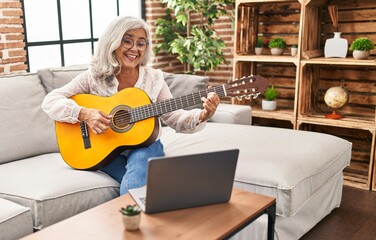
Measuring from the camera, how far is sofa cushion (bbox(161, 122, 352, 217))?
222cm

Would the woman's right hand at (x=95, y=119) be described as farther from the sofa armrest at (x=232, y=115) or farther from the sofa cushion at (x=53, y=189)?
the sofa armrest at (x=232, y=115)

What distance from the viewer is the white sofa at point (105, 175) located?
2010 millimetres

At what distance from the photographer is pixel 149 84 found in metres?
2.39

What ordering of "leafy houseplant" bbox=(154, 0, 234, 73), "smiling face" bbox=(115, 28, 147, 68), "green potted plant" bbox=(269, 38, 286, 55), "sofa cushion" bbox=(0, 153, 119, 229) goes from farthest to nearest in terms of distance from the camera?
"leafy houseplant" bbox=(154, 0, 234, 73)
"green potted plant" bbox=(269, 38, 286, 55)
"smiling face" bbox=(115, 28, 147, 68)
"sofa cushion" bbox=(0, 153, 119, 229)

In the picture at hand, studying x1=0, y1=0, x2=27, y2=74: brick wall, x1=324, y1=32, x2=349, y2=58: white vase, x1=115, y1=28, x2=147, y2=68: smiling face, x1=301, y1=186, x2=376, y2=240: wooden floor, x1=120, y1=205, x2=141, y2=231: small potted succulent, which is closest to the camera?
x1=120, y1=205, x2=141, y2=231: small potted succulent

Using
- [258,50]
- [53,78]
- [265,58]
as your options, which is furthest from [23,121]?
[258,50]

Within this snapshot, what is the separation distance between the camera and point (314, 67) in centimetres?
→ 377

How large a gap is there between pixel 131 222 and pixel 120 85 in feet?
3.56

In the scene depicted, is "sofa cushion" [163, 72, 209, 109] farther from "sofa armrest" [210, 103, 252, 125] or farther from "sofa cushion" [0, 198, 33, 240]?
"sofa cushion" [0, 198, 33, 240]

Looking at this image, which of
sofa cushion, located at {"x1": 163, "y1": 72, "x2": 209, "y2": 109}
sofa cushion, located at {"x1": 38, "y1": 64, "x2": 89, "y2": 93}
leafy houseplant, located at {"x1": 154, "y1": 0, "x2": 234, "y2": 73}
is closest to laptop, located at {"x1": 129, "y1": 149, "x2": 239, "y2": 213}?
sofa cushion, located at {"x1": 38, "y1": 64, "x2": 89, "y2": 93}

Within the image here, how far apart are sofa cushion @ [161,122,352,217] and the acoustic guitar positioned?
0.40m

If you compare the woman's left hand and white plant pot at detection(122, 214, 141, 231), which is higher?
the woman's left hand

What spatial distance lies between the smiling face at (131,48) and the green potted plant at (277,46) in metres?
1.70

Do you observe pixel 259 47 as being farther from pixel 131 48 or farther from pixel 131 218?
pixel 131 218
